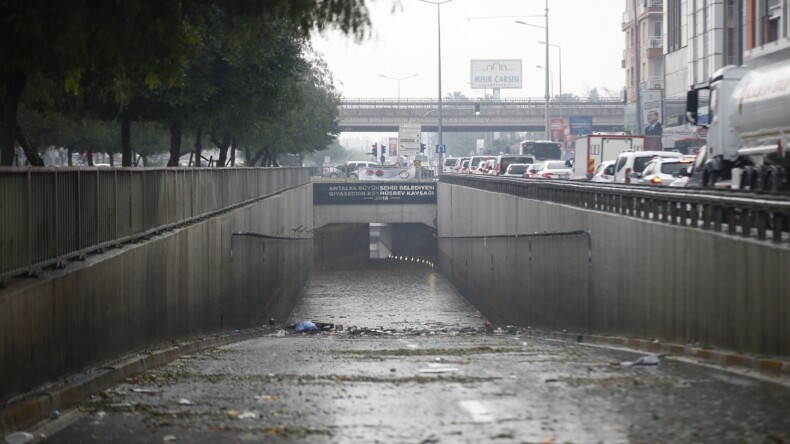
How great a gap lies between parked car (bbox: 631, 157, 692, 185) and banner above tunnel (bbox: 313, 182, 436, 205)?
3823 cm

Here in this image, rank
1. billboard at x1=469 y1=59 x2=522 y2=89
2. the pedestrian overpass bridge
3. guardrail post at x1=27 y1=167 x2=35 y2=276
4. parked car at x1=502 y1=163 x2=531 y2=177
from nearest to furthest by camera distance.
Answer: guardrail post at x1=27 y1=167 x2=35 y2=276
parked car at x1=502 y1=163 x2=531 y2=177
the pedestrian overpass bridge
billboard at x1=469 y1=59 x2=522 y2=89

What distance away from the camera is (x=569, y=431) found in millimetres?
8773

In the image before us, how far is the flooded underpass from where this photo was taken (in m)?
8.85

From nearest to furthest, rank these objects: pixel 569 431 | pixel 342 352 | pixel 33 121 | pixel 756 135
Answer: pixel 569 431
pixel 342 352
pixel 756 135
pixel 33 121

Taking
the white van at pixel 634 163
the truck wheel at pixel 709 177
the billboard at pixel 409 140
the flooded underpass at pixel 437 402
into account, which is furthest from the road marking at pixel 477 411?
the billboard at pixel 409 140

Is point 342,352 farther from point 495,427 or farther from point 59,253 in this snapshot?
point 495,427

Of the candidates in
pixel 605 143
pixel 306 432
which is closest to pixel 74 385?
pixel 306 432

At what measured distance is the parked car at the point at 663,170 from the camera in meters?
35.6

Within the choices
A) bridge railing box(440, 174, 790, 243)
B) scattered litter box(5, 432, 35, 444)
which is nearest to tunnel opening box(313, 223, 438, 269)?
bridge railing box(440, 174, 790, 243)

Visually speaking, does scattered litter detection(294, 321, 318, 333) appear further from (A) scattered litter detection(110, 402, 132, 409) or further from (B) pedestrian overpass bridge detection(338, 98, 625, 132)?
(B) pedestrian overpass bridge detection(338, 98, 625, 132)

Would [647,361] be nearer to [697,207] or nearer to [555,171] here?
[697,207]

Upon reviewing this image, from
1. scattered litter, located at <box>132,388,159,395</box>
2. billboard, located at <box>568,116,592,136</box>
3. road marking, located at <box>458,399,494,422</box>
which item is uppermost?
billboard, located at <box>568,116,592,136</box>

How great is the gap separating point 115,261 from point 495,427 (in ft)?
24.8

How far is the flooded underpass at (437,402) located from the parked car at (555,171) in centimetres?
4178
